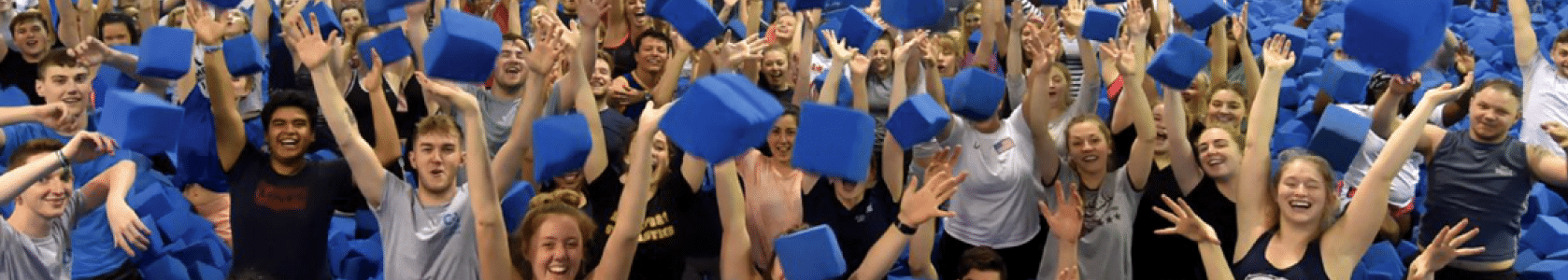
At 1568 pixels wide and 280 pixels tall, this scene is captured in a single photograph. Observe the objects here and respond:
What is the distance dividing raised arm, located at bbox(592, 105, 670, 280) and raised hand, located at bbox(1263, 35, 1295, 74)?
149 centimetres

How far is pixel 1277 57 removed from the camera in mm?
3910

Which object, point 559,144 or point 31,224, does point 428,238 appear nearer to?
point 559,144

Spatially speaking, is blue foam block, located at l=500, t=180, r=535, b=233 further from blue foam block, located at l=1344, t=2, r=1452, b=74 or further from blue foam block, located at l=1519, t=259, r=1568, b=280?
blue foam block, located at l=1519, t=259, r=1568, b=280

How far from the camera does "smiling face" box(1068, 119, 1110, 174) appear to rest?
409 centimetres

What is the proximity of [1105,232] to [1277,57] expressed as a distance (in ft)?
1.91

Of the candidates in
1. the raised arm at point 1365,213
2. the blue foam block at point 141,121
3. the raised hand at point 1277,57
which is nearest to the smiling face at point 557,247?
the blue foam block at point 141,121

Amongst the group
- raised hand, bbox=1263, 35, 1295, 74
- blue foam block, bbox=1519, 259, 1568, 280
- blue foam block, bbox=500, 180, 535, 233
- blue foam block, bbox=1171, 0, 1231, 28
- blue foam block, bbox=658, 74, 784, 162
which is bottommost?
blue foam block, bbox=1519, 259, 1568, 280

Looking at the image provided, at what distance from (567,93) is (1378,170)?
192 cm

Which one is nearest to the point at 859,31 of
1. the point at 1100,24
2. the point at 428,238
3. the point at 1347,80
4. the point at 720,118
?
the point at 1100,24

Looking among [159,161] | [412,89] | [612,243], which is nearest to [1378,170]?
[612,243]

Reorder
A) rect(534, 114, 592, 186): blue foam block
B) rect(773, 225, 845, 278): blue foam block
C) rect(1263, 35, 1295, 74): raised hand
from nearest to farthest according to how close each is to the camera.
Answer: rect(773, 225, 845, 278): blue foam block
rect(534, 114, 592, 186): blue foam block
rect(1263, 35, 1295, 74): raised hand

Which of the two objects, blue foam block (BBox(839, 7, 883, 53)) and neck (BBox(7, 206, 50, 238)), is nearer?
neck (BBox(7, 206, 50, 238))

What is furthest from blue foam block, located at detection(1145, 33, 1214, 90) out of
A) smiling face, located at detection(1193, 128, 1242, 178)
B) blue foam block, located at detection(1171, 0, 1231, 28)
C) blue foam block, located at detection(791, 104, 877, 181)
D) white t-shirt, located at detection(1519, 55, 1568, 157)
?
white t-shirt, located at detection(1519, 55, 1568, 157)

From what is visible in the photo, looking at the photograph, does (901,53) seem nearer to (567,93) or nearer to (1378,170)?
(567,93)
